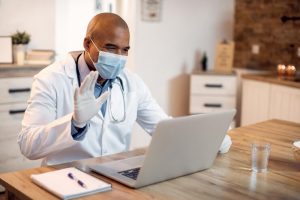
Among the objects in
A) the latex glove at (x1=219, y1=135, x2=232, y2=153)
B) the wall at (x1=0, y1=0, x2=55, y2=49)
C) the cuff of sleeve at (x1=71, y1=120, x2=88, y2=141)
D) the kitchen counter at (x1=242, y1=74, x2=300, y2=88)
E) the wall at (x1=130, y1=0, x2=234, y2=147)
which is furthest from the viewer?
the wall at (x1=130, y1=0, x2=234, y2=147)

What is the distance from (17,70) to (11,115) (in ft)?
1.10

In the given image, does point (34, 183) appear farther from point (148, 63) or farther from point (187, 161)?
point (148, 63)

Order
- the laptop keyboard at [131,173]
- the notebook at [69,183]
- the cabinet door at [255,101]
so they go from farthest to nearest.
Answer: the cabinet door at [255,101] < the laptop keyboard at [131,173] < the notebook at [69,183]

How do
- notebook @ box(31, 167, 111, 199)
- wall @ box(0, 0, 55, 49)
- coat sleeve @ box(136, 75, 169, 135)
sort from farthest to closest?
Answer: wall @ box(0, 0, 55, 49)
coat sleeve @ box(136, 75, 169, 135)
notebook @ box(31, 167, 111, 199)

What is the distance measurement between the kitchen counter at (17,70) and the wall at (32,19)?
1.54 feet

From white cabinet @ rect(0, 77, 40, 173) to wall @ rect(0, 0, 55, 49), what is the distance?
1.95 feet

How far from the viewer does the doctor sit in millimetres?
1613

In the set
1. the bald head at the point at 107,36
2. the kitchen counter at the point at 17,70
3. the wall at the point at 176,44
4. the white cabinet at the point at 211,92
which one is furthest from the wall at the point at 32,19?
the bald head at the point at 107,36

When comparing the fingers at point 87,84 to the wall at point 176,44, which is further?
the wall at point 176,44

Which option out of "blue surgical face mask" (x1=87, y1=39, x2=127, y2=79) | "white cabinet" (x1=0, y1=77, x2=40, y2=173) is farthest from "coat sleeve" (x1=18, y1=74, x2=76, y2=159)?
"white cabinet" (x1=0, y1=77, x2=40, y2=173)

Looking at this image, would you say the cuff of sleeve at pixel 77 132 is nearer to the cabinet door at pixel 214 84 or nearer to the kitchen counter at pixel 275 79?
the kitchen counter at pixel 275 79

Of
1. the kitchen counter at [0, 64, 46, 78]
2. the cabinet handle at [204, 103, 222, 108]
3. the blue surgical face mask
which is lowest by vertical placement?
the cabinet handle at [204, 103, 222, 108]

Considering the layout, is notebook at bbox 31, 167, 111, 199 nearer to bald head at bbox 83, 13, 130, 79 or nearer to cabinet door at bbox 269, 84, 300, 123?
bald head at bbox 83, 13, 130, 79

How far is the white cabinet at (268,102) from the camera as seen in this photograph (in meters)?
3.72
